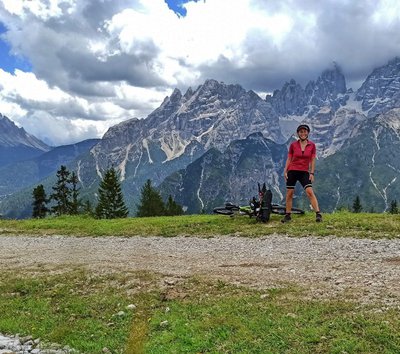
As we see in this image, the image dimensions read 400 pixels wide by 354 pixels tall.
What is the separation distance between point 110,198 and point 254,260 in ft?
283

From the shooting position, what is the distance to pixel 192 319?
36.1ft

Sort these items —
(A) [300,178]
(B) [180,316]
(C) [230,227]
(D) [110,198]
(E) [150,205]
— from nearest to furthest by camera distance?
(B) [180,316]
(A) [300,178]
(C) [230,227]
(D) [110,198]
(E) [150,205]

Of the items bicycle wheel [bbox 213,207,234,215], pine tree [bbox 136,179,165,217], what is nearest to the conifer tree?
pine tree [bbox 136,179,165,217]

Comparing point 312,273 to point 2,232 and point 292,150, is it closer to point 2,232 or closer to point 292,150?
point 292,150

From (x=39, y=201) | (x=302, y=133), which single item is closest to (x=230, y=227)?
(x=302, y=133)

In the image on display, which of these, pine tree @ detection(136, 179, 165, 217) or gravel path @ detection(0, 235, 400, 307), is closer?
gravel path @ detection(0, 235, 400, 307)

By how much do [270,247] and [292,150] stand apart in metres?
6.53

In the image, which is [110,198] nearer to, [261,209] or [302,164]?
[261,209]

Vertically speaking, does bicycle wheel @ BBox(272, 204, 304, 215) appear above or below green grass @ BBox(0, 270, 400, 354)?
above

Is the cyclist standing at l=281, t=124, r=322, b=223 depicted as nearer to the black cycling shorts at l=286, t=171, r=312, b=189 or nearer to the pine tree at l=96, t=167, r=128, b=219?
the black cycling shorts at l=286, t=171, r=312, b=189

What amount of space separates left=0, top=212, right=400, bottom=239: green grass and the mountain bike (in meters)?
0.38

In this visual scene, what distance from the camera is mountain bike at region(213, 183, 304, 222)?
23.0 meters

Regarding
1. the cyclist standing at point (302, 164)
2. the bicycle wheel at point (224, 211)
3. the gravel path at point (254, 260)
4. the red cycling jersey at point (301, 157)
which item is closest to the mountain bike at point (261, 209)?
the bicycle wheel at point (224, 211)

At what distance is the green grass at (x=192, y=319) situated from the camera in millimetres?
9102
